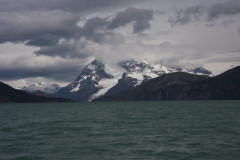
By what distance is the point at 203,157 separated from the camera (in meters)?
44.0

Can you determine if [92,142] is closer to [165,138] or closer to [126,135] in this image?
[126,135]

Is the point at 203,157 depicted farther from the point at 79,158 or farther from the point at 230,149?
the point at 79,158

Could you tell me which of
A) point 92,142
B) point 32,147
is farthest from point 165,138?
point 32,147

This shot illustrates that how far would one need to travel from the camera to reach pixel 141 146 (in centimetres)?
5250

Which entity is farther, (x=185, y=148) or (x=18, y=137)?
(x=18, y=137)

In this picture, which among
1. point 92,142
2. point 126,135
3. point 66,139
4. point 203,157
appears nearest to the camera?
point 203,157

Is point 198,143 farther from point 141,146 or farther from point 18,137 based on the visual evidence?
point 18,137

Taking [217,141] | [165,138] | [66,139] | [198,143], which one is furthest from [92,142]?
[217,141]

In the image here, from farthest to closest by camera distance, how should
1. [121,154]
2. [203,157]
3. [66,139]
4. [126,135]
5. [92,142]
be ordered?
[126,135]
[66,139]
[92,142]
[121,154]
[203,157]

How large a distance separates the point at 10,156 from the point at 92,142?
16.2 metres

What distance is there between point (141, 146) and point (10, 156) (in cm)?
2167

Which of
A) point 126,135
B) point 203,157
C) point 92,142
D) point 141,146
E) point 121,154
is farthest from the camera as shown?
point 126,135

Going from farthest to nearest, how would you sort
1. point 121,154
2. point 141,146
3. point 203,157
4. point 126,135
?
point 126,135, point 141,146, point 121,154, point 203,157

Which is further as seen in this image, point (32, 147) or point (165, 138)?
point (165, 138)
